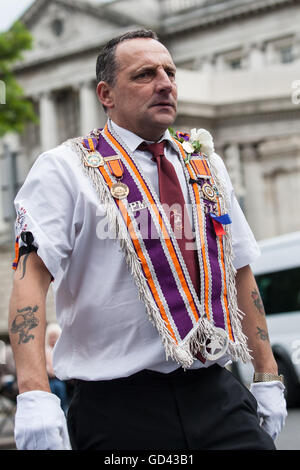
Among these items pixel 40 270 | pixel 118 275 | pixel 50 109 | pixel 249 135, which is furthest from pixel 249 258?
pixel 50 109

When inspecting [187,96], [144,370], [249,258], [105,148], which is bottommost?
[144,370]

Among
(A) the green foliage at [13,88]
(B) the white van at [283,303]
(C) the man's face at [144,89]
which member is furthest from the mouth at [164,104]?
(A) the green foliage at [13,88]

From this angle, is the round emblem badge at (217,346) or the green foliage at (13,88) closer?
the round emblem badge at (217,346)

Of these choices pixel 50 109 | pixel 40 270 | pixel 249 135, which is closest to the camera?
pixel 40 270

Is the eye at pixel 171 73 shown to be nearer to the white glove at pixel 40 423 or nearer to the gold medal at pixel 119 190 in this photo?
the gold medal at pixel 119 190

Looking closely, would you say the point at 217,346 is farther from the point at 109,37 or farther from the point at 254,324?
the point at 109,37

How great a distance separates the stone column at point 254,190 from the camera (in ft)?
74.4

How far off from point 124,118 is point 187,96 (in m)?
18.4

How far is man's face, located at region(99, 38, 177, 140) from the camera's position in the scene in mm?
2732

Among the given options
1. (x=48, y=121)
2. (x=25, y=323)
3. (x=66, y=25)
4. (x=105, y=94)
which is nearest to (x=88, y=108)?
(x=48, y=121)

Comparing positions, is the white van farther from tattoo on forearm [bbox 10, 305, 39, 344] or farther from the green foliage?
the green foliage

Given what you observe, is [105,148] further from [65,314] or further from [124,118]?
[65,314]

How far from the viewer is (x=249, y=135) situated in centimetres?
2261

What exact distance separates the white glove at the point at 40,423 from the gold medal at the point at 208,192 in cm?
88
